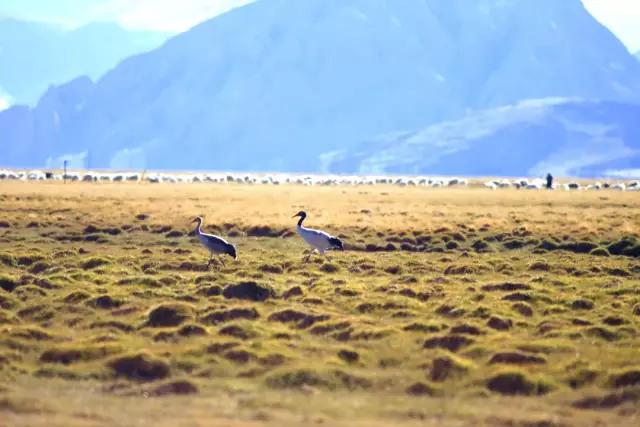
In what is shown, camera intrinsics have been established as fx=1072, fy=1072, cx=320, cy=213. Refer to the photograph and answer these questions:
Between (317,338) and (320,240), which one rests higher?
(320,240)

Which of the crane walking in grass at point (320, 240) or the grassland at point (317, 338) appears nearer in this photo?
the grassland at point (317, 338)

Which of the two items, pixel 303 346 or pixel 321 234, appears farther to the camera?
pixel 321 234

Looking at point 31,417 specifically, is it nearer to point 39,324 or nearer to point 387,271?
point 39,324

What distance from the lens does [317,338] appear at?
20.7 m

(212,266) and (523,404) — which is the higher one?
(212,266)

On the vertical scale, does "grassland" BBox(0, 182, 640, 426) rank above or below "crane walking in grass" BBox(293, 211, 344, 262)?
below

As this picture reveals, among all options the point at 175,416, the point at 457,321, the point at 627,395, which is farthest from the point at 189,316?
the point at 627,395

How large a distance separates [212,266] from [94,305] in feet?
27.5

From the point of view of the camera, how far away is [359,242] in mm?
43906

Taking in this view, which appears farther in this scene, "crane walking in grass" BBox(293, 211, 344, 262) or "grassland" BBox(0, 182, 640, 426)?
"crane walking in grass" BBox(293, 211, 344, 262)

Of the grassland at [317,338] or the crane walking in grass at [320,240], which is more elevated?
the crane walking in grass at [320,240]

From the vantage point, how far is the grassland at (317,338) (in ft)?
50.8

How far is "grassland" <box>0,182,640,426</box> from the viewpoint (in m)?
15.5

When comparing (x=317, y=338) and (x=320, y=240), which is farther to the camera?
(x=320, y=240)
